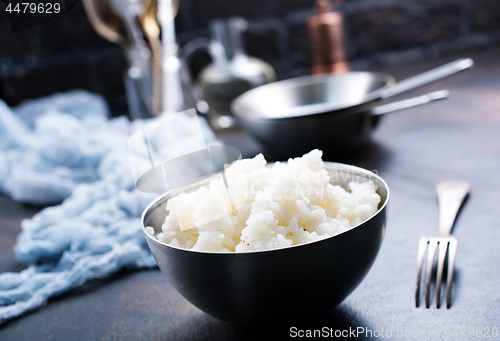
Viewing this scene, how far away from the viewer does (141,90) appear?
114cm

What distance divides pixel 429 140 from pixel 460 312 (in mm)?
506

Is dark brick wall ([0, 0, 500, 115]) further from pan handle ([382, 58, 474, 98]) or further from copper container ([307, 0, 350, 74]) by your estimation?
pan handle ([382, 58, 474, 98])

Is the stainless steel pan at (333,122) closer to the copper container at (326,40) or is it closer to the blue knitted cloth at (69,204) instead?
the blue knitted cloth at (69,204)

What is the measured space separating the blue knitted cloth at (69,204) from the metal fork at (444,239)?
0.31 m

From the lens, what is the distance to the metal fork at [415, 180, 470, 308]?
422 mm

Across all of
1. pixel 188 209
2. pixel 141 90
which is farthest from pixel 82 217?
pixel 141 90

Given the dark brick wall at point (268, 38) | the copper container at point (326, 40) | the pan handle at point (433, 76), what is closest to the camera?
the pan handle at point (433, 76)

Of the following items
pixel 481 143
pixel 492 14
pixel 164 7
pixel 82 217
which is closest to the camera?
pixel 82 217

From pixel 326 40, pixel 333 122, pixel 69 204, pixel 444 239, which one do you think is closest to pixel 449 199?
pixel 444 239

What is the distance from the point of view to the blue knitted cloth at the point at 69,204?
1.82 ft

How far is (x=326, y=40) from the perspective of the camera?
130 centimetres

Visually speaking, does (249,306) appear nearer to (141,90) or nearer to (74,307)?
(74,307)

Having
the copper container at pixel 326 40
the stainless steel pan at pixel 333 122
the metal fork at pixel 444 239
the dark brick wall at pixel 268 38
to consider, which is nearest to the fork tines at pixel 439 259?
the metal fork at pixel 444 239

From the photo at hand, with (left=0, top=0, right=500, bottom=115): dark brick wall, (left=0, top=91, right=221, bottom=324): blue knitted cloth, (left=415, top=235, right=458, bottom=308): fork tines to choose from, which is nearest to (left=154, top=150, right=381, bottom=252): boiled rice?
(left=415, top=235, right=458, bottom=308): fork tines
